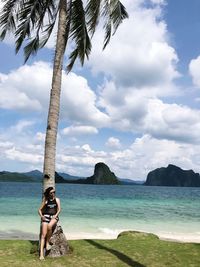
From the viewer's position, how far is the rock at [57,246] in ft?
37.9

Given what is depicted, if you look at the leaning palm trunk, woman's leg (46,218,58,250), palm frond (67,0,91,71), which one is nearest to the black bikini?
woman's leg (46,218,58,250)

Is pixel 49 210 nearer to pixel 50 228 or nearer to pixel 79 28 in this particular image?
pixel 50 228

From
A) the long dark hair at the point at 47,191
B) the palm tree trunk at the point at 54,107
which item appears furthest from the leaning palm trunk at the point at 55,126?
the long dark hair at the point at 47,191

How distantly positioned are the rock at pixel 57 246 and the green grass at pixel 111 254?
23 centimetres

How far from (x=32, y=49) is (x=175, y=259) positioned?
351 inches

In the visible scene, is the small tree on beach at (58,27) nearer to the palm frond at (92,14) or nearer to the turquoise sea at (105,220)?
the palm frond at (92,14)

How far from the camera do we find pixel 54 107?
12492mm

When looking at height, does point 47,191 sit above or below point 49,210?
above

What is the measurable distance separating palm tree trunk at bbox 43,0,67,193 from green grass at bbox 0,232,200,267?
217 cm

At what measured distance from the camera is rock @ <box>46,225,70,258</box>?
37.9ft

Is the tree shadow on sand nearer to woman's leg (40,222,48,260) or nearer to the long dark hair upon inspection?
woman's leg (40,222,48,260)

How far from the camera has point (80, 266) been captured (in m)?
10.6

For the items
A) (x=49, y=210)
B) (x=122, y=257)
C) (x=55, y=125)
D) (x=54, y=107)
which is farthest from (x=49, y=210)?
(x=54, y=107)

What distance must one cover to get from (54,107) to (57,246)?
4256 mm
